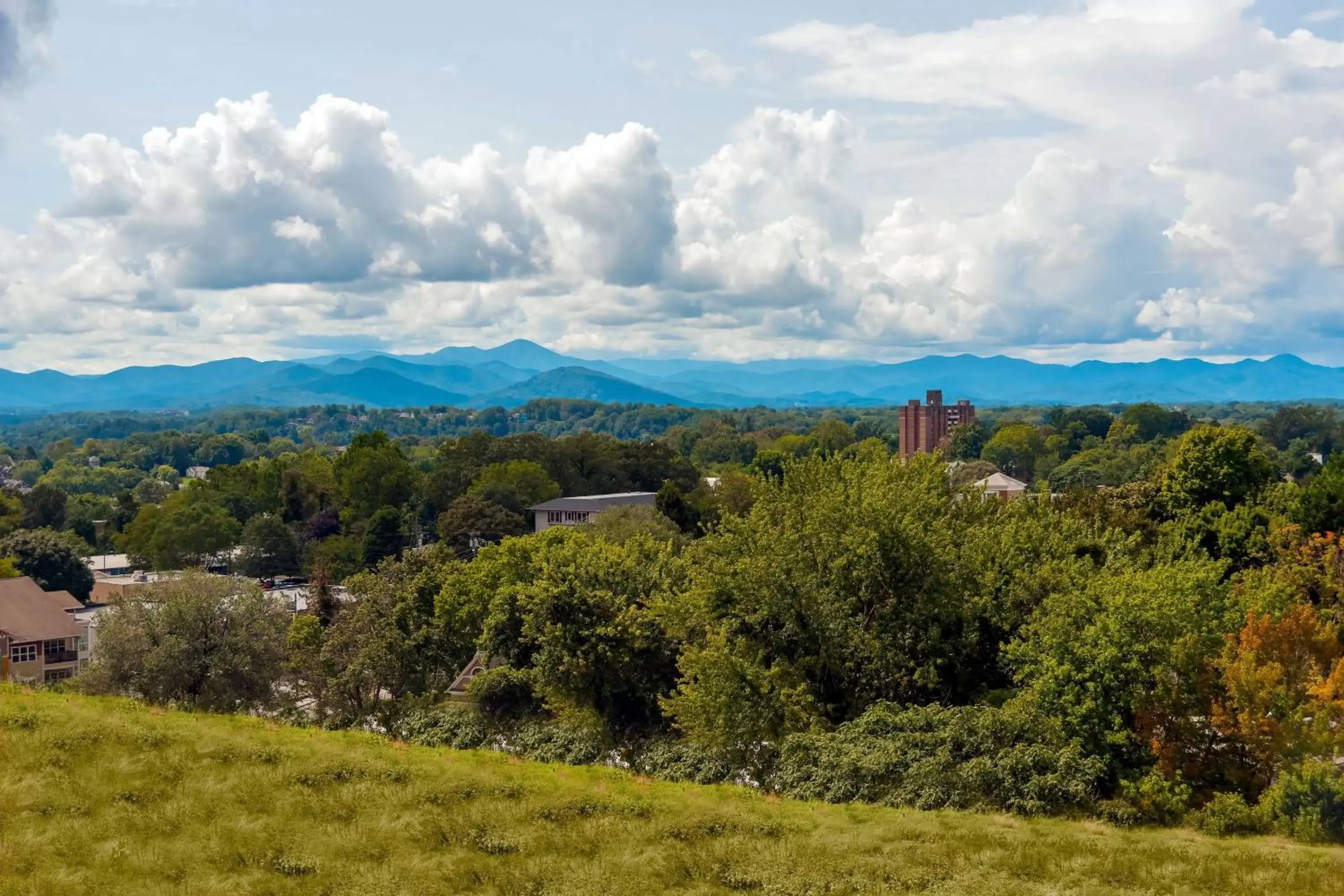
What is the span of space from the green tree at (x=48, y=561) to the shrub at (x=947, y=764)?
59.7 meters

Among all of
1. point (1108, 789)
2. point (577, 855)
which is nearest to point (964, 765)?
point (1108, 789)

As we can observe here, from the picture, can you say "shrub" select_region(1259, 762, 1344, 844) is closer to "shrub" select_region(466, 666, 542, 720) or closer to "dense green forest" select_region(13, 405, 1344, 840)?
"dense green forest" select_region(13, 405, 1344, 840)

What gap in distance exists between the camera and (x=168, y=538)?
82312 mm

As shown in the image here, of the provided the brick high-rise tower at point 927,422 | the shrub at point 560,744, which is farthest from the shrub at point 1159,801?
the brick high-rise tower at point 927,422

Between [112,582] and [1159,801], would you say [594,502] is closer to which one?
[112,582]

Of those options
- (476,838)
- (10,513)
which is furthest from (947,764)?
(10,513)

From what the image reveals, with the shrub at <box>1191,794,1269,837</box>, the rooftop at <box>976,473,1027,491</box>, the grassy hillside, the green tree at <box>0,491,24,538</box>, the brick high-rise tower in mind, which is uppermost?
the brick high-rise tower

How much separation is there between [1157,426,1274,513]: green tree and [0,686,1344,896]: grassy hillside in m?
31.5

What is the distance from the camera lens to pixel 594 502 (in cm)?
8012

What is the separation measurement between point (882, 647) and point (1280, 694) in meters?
7.05

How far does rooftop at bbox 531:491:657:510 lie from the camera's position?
78.7 meters

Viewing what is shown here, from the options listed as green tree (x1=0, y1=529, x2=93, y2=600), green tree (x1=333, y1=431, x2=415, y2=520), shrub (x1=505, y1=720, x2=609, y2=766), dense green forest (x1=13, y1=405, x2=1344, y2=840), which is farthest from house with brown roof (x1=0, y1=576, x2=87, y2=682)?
green tree (x1=333, y1=431, x2=415, y2=520)

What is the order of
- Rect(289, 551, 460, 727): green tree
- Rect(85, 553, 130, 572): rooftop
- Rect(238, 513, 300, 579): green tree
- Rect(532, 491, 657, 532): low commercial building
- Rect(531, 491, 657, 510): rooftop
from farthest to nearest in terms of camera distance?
Rect(85, 553, 130, 572): rooftop, Rect(238, 513, 300, 579): green tree, Rect(531, 491, 657, 510): rooftop, Rect(532, 491, 657, 532): low commercial building, Rect(289, 551, 460, 727): green tree

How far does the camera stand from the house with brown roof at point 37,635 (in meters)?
Answer: 46.9
